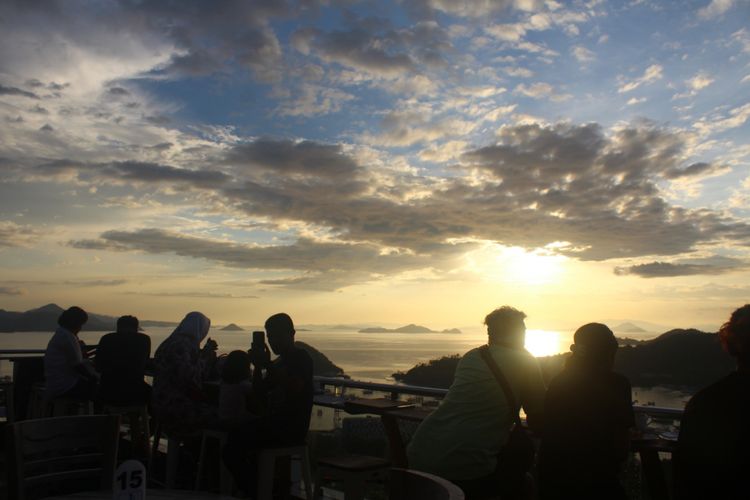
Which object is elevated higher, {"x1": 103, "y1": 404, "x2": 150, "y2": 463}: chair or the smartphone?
the smartphone

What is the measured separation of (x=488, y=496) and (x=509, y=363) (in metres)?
0.70

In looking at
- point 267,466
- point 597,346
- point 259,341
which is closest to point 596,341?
point 597,346

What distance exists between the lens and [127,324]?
650 cm

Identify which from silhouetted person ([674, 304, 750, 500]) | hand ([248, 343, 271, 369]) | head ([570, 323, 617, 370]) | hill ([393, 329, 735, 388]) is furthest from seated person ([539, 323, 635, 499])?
hill ([393, 329, 735, 388])

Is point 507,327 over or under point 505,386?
over

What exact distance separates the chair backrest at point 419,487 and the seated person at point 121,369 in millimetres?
5030

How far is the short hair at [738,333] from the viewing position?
97.4 inches

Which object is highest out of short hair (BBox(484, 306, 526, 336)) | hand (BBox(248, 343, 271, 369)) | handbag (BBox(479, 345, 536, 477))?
short hair (BBox(484, 306, 526, 336))

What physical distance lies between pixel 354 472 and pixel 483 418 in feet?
3.54

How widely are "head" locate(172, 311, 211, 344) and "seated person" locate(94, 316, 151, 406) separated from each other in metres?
1.36

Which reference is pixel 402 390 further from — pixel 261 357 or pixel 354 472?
pixel 261 357

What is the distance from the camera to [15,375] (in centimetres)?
804

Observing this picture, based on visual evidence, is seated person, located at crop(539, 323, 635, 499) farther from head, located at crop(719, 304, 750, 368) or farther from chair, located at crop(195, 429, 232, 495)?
chair, located at crop(195, 429, 232, 495)

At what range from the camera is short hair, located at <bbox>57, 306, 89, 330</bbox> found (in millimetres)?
6512
